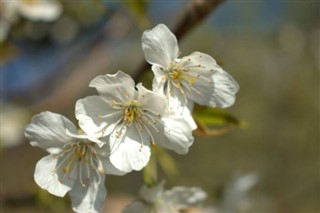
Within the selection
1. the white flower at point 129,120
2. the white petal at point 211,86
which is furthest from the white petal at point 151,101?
the white petal at point 211,86

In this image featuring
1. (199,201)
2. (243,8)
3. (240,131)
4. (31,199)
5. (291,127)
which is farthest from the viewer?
(240,131)

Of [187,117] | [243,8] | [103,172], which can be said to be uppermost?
[243,8]

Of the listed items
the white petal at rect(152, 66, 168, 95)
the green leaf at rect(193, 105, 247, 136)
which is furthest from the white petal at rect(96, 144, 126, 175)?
the green leaf at rect(193, 105, 247, 136)

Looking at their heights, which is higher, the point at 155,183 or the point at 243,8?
the point at 243,8

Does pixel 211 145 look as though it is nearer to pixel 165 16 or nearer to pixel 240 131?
pixel 240 131

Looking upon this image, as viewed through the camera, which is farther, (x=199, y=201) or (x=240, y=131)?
(x=240, y=131)

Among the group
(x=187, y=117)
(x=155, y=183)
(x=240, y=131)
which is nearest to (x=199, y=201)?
(x=155, y=183)

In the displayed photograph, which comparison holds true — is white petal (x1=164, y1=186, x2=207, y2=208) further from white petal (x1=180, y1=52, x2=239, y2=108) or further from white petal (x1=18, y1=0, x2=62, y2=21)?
white petal (x1=18, y1=0, x2=62, y2=21)
